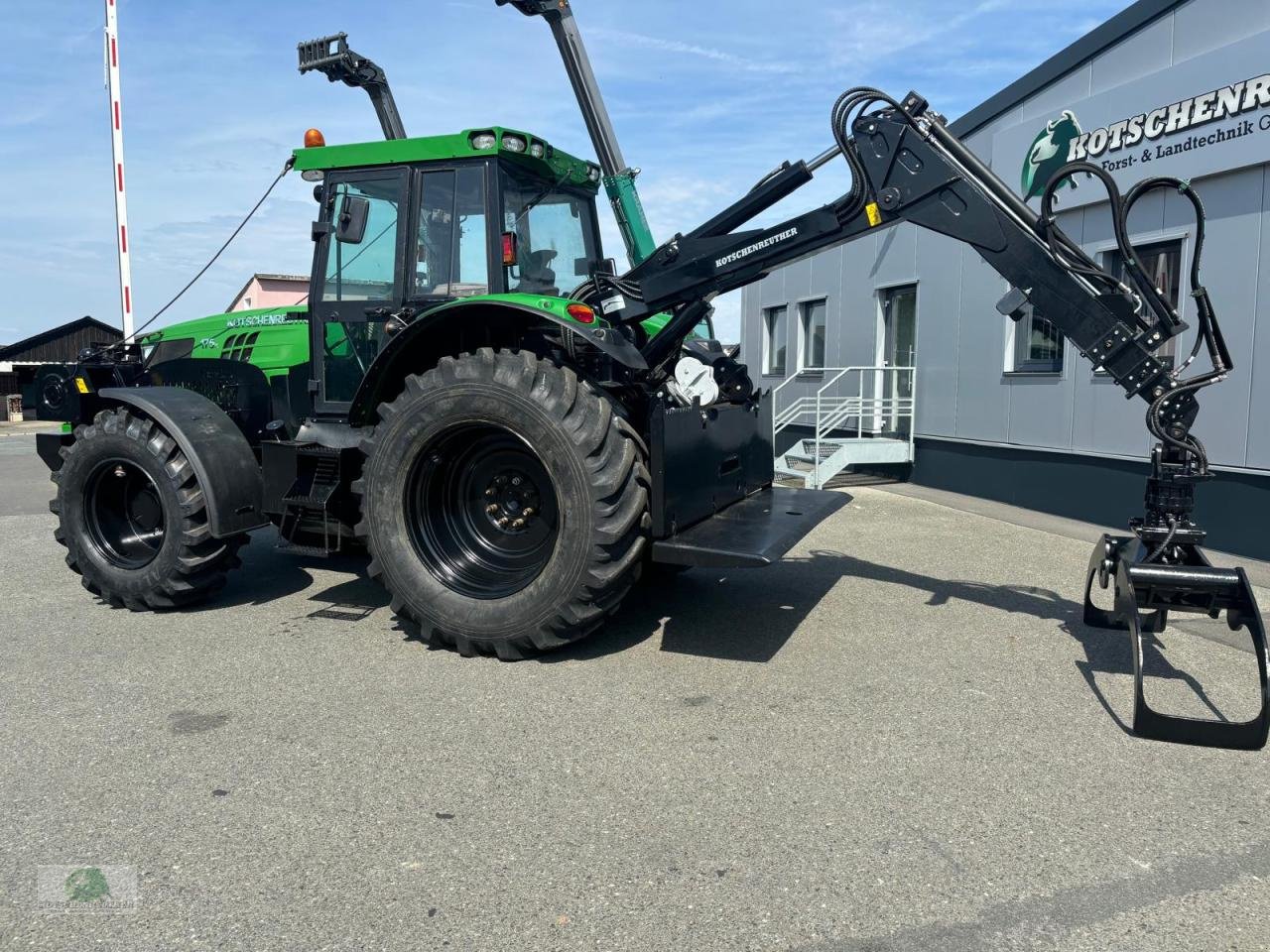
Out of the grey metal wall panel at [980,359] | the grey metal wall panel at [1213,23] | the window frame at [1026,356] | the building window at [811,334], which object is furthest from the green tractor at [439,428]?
the building window at [811,334]

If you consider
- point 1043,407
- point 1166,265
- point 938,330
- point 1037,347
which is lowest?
point 1043,407

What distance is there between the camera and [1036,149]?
1023cm

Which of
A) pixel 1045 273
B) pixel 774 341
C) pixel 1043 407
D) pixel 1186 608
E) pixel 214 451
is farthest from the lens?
pixel 774 341

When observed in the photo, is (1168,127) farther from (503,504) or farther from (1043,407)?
(503,504)

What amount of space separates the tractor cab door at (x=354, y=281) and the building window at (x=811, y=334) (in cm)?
1034

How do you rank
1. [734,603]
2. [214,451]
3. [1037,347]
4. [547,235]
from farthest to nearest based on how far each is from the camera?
[1037,347], [734,603], [547,235], [214,451]

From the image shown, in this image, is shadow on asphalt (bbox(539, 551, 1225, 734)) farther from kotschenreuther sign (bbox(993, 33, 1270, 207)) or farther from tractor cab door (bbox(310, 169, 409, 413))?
kotschenreuther sign (bbox(993, 33, 1270, 207))

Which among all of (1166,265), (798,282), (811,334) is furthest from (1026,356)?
(798,282)

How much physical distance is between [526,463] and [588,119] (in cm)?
453

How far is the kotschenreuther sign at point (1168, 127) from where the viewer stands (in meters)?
7.74

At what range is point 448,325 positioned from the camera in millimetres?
5078

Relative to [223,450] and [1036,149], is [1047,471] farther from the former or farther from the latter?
[223,450]

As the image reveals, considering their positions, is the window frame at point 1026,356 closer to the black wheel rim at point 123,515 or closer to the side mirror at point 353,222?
the side mirror at point 353,222

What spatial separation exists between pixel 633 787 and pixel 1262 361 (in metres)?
7.26
